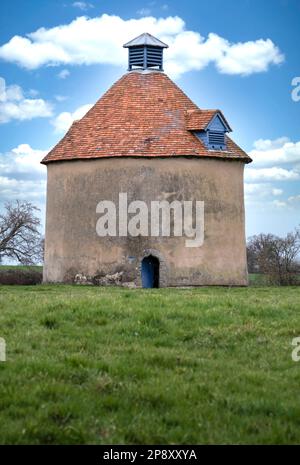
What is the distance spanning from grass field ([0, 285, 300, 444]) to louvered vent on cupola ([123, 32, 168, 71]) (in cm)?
2131

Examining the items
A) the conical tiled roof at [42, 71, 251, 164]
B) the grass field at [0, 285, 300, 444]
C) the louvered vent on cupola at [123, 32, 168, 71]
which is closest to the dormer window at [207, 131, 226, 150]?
the conical tiled roof at [42, 71, 251, 164]

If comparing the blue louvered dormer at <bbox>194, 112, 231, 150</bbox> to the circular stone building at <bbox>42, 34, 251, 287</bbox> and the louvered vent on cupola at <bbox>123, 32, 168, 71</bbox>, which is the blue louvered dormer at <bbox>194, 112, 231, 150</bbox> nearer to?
the circular stone building at <bbox>42, 34, 251, 287</bbox>

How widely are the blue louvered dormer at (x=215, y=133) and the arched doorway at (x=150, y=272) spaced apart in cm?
546

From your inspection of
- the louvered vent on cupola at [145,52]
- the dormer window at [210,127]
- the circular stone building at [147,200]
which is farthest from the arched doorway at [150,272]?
the louvered vent on cupola at [145,52]

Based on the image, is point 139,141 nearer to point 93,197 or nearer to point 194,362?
Result: point 93,197

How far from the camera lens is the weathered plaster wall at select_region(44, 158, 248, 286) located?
27609 millimetres

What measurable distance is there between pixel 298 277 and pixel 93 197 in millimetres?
14931

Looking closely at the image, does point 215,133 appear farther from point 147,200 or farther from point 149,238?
point 149,238

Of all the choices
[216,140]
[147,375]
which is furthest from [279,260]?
[147,375]

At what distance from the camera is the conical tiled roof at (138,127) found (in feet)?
91.7

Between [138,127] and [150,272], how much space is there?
20.6ft

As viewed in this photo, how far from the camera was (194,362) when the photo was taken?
30.5 ft

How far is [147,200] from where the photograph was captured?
2759 centimetres

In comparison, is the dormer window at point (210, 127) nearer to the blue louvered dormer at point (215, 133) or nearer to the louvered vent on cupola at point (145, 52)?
the blue louvered dormer at point (215, 133)
